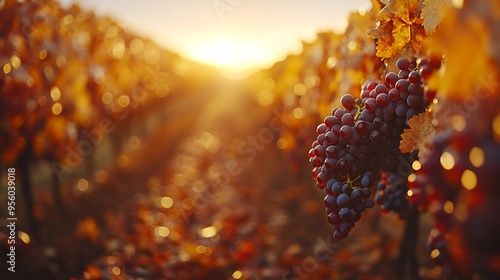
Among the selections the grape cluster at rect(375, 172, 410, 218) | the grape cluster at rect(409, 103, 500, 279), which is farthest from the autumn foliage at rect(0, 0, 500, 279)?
the grape cluster at rect(375, 172, 410, 218)

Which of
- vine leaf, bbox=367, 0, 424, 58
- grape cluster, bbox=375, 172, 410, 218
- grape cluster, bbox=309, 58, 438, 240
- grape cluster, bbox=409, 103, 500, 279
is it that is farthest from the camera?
grape cluster, bbox=375, 172, 410, 218

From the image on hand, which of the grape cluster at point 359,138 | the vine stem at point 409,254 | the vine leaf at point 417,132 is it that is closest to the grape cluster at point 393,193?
the grape cluster at point 359,138

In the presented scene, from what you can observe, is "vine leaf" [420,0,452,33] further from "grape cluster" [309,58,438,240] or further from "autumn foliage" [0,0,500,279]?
"grape cluster" [309,58,438,240]

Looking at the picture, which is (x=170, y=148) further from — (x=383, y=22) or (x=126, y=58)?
(x=383, y=22)

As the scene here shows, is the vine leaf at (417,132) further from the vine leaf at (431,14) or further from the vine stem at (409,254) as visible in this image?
the vine stem at (409,254)

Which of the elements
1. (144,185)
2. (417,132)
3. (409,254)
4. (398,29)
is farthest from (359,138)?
(144,185)

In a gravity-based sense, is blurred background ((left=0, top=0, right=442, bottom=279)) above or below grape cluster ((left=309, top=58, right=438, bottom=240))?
above

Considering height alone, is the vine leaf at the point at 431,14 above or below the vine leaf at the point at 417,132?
above
